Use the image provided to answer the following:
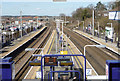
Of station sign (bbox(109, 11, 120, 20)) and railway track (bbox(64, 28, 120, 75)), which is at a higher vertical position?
station sign (bbox(109, 11, 120, 20))

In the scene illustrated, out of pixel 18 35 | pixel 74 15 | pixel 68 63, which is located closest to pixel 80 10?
pixel 74 15

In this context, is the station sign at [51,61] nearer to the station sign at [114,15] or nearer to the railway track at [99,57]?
the railway track at [99,57]

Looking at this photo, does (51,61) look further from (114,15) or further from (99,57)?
(114,15)

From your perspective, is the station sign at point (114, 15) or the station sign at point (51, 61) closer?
the station sign at point (51, 61)

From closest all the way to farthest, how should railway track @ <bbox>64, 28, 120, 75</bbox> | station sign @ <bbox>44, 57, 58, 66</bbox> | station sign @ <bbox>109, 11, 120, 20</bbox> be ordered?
1. station sign @ <bbox>44, 57, 58, 66</bbox>
2. railway track @ <bbox>64, 28, 120, 75</bbox>
3. station sign @ <bbox>109, 11, 120, 20</bbox>

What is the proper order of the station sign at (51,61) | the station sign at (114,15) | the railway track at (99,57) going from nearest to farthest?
1. the station sign at (51,61)
2. the railway track at (99,57)
3. the station sign at (114,15)

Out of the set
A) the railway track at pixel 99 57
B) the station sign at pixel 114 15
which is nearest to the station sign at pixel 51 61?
the railway track at pixel 99 57

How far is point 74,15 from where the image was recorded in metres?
72.2

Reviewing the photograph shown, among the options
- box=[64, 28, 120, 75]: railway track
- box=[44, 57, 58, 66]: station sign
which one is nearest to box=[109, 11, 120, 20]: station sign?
box=[64, 28, 120, 75]: railway track

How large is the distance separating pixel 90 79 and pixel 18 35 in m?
30.4

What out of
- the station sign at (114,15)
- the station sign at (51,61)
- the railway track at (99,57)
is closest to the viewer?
the station sign at (51,61)

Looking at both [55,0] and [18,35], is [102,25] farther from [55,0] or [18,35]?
[55,0]

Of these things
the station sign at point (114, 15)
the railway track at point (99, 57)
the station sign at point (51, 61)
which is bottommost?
the railway track at point (99, 57)

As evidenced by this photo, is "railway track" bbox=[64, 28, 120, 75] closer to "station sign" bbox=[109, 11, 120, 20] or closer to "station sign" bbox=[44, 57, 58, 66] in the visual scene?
"station sign" bbox=[109, 11, 120, 20]
